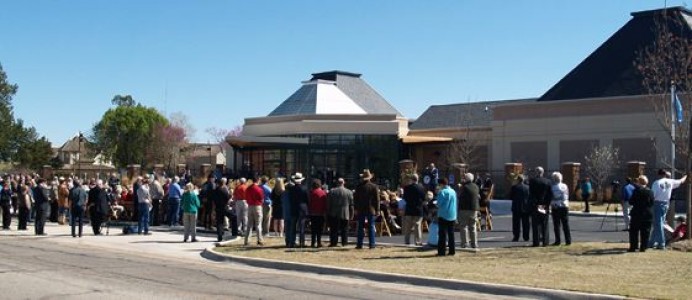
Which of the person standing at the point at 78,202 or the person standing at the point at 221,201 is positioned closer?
the person standing at the point at 221,201

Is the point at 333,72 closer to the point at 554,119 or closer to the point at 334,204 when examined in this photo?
the point at 554,119

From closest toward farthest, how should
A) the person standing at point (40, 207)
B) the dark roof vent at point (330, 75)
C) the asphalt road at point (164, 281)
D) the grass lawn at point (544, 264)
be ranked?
the asphalt road at point (164, 281) → the grass lawn at point (544, 264) → the person standing at point (40, 207) → the dark roof vent at point (330, 75)

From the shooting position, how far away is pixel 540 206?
61.8 ft

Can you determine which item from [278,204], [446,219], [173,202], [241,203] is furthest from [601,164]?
[446,219]

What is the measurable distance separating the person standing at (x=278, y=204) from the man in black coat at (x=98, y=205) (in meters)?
5.43

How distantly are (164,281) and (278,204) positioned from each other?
27.8ft

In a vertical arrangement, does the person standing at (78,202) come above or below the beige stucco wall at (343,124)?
below

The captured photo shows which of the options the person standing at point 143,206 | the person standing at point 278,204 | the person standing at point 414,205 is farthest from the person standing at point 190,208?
the person standing at point 414,205

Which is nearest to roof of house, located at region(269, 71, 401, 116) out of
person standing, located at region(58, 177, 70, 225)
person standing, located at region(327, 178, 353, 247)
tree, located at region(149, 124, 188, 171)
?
tree, located at region(149, 124, 188, 171)

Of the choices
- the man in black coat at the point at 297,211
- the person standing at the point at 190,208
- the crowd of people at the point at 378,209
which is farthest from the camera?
the person standing at the point at 190,208

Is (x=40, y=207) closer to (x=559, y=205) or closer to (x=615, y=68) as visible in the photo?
(x=559, y=205)

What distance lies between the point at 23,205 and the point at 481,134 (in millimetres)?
34135

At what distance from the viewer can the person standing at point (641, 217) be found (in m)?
17.4

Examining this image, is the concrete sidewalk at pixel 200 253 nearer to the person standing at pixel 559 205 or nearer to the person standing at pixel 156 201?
the person standing at pixel 156 201
